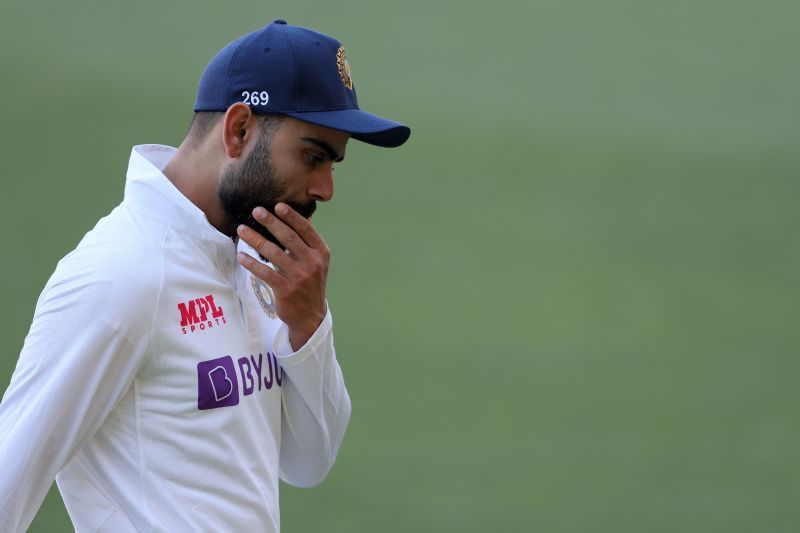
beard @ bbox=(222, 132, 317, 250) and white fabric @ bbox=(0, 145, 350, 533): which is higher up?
beard @ bbox=(222, 132, 317, 250)

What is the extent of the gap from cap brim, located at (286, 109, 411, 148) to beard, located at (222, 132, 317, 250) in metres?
0.07

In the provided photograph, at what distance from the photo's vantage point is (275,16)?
3.72m

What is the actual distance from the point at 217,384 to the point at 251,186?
0.26m

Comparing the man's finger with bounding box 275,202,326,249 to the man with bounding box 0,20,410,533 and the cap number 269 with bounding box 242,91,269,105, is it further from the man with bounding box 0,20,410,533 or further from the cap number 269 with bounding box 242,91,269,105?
the cap number 269 with bounding box 242,91,269,105

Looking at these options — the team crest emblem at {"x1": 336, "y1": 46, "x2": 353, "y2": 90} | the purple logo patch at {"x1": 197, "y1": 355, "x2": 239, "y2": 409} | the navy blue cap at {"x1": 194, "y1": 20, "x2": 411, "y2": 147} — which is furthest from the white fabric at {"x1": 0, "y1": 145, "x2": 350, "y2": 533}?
the team crest emblem at {"x1": 336, "y1": 46, "x2": 353, "y2": 90}

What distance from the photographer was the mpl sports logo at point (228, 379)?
127 centimetres

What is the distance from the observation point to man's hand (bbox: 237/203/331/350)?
4.39ft

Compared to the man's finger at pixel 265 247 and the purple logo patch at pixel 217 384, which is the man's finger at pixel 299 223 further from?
the purple logo patch at pixel 217 384

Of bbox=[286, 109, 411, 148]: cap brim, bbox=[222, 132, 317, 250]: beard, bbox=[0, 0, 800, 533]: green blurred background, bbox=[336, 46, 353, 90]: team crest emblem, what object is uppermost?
bbox=[336, 46, 353, 90]: team crest emblem

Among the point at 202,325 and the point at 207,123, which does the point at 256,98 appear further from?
the point at 202,325

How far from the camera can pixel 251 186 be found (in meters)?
1.34

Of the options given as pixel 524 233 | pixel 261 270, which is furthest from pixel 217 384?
pixel 524 233

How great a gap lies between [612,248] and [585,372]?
1.64 ft

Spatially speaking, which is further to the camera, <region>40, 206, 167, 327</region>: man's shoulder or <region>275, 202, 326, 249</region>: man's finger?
<region>275, 202, 326, 249</region>: man's finger
